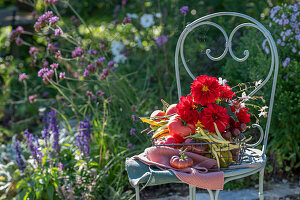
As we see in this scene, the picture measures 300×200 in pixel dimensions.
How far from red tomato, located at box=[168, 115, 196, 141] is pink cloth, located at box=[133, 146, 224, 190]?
76mm

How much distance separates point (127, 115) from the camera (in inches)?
110

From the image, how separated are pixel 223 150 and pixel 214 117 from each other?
139 millimetres

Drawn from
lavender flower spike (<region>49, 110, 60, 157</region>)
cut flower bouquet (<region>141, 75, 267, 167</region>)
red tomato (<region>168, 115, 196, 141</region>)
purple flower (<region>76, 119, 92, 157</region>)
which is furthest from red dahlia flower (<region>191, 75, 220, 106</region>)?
lavender flower spike (<region>49, 110, 60, 157</region>)

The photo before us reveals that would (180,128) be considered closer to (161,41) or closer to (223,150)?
(223,150)

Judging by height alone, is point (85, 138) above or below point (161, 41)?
below

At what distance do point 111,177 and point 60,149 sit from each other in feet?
1.30

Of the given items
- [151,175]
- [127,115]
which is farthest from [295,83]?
[151,175]

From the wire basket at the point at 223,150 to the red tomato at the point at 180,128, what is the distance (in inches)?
2.0

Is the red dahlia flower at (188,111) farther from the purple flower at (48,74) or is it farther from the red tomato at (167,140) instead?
the purple flower at (48,74)

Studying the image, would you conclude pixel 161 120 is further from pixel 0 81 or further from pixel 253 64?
pixel 0 81

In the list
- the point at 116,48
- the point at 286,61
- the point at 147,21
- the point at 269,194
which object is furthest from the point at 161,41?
the point at 269,194

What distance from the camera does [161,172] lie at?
1521mm

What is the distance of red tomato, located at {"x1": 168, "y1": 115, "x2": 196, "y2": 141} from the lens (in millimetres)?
1580

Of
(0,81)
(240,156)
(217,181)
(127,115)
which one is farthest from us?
(0,81)
